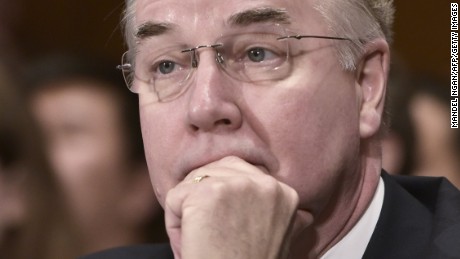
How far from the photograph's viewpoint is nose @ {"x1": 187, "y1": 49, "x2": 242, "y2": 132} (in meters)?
2.24

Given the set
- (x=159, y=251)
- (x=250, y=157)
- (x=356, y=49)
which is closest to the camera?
(x=250, y=157)

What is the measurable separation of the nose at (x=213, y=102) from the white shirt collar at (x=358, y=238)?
A: 16.3 inches

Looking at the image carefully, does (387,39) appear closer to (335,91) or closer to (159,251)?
(335,91)

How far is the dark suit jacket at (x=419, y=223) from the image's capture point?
7.89 feet

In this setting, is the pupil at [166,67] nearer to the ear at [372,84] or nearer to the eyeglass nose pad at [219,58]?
the eyeglass nose pad at [219,58]

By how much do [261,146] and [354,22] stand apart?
0.39m

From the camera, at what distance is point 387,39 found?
255 cm

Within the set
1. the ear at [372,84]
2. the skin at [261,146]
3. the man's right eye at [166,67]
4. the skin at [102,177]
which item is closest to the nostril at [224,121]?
the skin at [261,146]

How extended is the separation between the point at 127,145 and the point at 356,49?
1452mm

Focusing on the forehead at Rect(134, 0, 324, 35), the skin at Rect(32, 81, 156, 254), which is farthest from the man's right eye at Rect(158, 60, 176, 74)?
the skin at Rect(32, 81, 156, 254)

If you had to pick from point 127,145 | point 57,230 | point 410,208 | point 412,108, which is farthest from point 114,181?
point 410,208

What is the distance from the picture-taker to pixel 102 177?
3.66 m

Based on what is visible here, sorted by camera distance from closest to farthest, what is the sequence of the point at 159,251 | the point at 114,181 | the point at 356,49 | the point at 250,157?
the point at 250,157 < the point at 356,49 < the point at 159,251 < the point at 114,181

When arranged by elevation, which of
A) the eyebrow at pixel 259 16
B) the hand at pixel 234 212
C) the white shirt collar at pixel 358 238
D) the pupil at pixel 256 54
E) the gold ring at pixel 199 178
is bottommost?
the white shirt collar at pixel 358 238
